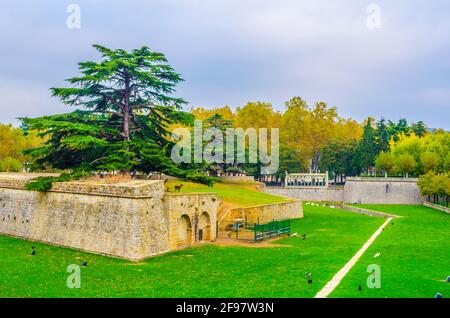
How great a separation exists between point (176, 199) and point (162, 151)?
589cm

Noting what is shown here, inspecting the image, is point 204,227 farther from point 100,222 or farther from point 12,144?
point 12,144

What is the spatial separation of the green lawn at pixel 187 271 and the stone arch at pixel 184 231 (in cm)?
83

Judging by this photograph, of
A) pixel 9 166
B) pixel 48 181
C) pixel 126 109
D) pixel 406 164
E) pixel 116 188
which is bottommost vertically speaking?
pixel 116 188

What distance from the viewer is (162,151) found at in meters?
31.3

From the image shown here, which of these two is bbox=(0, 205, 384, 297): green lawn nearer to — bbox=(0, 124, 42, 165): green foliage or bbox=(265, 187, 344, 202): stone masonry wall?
bbox=(265, 187, 344, 202): stone masonry wall

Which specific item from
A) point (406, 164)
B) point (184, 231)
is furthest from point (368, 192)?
point (184, 231)

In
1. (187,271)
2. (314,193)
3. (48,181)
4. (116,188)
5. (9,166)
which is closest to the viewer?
(187,271)

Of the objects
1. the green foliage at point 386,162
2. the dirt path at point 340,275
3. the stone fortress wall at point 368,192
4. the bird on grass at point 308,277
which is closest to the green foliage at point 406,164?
the green foliage at point 386,162

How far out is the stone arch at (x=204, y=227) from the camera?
2924 centimetres

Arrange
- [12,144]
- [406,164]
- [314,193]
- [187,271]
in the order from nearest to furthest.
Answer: [187,271] < [406,164] < [12,144] < [314,193]

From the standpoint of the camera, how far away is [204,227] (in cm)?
2972

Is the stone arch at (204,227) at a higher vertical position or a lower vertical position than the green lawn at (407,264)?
higher

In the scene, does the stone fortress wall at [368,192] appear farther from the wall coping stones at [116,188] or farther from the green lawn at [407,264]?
the wall coping stones at [116,188]

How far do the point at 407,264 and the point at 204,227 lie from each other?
504 inches
